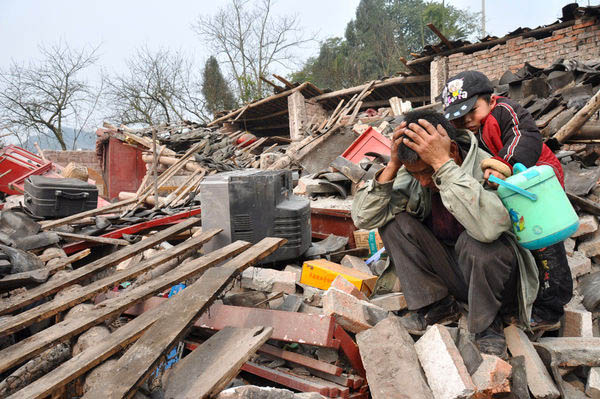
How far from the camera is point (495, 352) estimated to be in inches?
71.6

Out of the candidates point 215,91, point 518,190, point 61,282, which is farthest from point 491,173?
point 215,91

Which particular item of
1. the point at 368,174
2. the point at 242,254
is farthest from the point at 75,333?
the point at 368,174

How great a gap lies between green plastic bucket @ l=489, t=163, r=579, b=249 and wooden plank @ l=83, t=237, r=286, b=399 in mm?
1422

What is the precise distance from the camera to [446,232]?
2.13 meters

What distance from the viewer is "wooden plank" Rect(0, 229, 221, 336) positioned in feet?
6.00

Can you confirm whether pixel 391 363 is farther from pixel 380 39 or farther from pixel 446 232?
pixel 380 39

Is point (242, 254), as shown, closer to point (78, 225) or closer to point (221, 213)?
point (221, 213)

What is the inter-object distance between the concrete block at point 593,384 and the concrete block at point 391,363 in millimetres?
774

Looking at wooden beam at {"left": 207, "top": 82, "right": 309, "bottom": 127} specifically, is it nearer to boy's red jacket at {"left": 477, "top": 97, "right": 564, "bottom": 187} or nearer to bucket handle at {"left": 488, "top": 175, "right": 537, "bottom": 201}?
boy's red jacket at {"left": 477, "top": 97, "right": 564, "bottom": 187}

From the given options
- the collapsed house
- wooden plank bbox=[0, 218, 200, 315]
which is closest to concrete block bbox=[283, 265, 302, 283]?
the collapsed house

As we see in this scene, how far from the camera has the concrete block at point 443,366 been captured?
1512mm

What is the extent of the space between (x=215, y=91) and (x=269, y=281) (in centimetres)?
2376

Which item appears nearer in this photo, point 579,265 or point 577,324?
point 577,324

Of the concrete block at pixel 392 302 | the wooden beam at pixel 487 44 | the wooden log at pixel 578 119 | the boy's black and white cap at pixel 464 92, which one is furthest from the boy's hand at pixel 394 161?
the wooden beam at pixel 487 44
